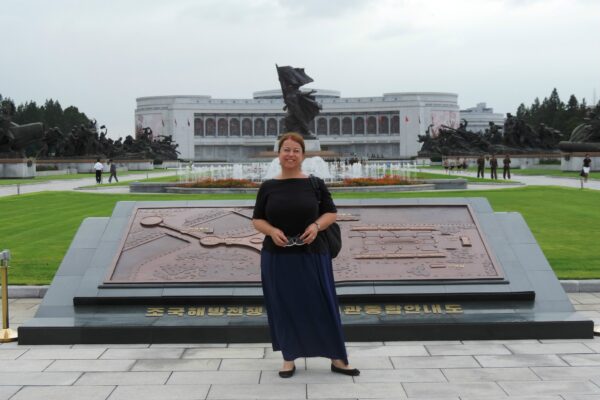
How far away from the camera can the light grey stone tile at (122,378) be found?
5.55 metres

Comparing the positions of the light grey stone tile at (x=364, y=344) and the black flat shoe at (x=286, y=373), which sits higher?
the black flat shoe at (x=286, y=373)

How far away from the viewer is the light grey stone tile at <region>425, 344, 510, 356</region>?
6.26 metres

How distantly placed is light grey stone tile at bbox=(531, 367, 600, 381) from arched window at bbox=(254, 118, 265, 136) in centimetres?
11935

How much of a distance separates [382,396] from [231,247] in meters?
3.04

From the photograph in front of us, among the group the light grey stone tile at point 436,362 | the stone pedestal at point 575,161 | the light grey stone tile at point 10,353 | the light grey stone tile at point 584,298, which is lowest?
the light grey stone tile at point 584,298

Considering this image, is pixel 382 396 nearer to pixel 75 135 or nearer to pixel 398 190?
pixel 398 190

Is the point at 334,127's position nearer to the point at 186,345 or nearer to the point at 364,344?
the point at 364,344

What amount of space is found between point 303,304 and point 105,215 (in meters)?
13.5

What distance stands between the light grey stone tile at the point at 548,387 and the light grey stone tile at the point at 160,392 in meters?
2.29

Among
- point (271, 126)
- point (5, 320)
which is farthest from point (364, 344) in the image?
point (271, 126)

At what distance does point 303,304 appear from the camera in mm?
5562

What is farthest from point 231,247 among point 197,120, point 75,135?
point 197,120

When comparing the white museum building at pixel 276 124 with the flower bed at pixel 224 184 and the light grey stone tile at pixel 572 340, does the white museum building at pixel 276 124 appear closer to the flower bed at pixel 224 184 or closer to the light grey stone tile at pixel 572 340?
the flower bed at pixel 224 184

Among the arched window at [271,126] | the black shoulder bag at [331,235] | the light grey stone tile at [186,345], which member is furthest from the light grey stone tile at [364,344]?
the arched window at [271,126]
